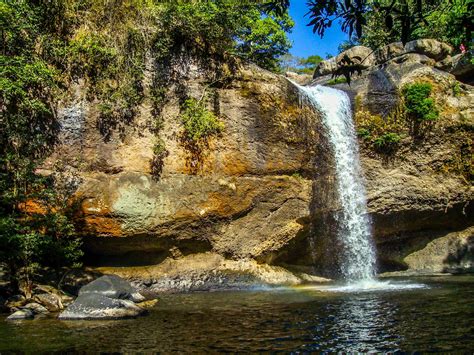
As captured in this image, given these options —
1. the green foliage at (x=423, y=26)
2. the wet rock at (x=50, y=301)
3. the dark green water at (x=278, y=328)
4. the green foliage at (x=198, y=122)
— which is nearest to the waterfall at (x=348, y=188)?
the green foliage at (x=423, y=26)

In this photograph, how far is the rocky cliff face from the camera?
534 inches

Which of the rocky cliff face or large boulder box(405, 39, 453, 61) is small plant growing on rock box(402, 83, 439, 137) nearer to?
the rocky cliff face

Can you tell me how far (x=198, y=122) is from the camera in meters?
14.6

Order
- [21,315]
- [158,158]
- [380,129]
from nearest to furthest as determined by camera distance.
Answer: [21,315], [158,158], [380,129]

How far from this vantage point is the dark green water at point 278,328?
6094mm

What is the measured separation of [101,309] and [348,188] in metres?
10.3

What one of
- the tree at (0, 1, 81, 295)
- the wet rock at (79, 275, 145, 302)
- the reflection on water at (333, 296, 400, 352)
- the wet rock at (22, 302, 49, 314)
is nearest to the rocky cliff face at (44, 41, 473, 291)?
the tree at (0, 1, 81, 295)

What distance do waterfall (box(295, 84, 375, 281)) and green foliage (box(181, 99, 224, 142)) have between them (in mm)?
3839

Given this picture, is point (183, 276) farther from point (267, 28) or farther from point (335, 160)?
point (267, 28)

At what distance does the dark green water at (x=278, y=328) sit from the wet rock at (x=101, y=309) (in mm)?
329

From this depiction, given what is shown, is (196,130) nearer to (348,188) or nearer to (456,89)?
(348,188)

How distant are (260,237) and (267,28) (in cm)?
1630

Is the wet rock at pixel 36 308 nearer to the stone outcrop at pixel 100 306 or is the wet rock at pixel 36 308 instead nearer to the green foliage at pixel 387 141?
the stone outcrop at pixel 100 306

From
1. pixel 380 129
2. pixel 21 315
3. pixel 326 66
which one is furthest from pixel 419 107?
pixel 21 315
